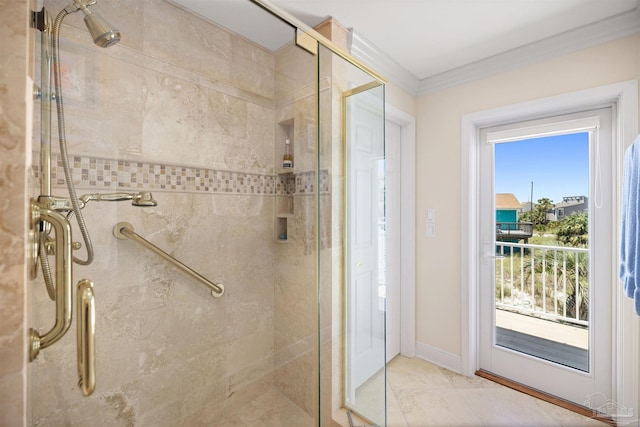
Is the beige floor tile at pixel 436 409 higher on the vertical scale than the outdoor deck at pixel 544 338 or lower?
lower

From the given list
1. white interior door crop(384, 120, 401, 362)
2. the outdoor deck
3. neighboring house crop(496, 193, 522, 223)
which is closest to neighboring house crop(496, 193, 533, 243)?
neighboring house crop(496, 193, 522, 223)

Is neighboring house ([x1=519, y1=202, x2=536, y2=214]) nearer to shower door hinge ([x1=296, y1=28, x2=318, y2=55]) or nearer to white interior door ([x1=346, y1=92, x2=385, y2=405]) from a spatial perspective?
white interior door ([x1=346, y1=92, x2=385, y2=405])

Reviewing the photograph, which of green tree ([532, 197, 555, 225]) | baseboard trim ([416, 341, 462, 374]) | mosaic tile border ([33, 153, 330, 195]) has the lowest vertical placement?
baseboard trim ([416, 341, 462, 374])

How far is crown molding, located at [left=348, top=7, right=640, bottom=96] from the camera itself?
1551 millimetres

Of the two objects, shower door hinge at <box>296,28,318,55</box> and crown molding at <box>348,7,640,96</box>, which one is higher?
crown molding at <box>348,7,640,96</box>

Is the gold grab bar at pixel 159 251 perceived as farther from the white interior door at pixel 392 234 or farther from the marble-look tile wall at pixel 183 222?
the white interior door at pixel 392 234

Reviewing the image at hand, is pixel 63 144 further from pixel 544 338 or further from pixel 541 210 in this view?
pixel 544 338

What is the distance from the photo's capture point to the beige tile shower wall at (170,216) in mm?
972

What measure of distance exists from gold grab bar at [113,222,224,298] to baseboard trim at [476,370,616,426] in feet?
6.66

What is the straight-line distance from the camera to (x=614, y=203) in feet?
5.38

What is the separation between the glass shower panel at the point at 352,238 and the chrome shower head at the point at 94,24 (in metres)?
0.85

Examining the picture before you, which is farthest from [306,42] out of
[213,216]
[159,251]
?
[159,251]

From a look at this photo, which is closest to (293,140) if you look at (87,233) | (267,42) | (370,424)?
(267,42)

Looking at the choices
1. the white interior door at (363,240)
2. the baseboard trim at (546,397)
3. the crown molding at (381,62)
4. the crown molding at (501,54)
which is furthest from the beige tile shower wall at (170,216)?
the baseboard trim at (546,397)
